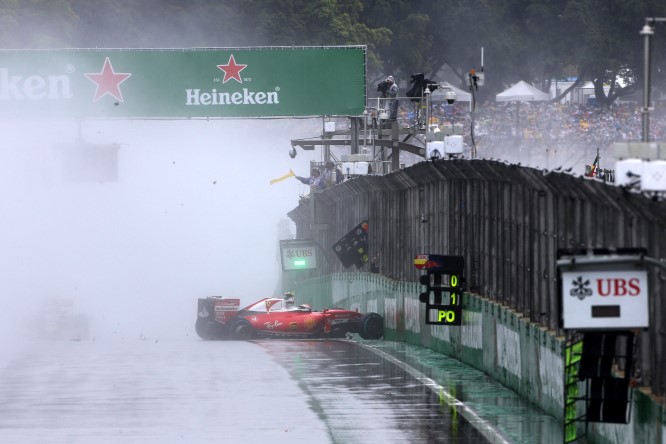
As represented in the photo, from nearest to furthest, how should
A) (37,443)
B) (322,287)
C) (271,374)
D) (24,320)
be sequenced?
(37,443)
(271,374)
(322,287)
(24,320)

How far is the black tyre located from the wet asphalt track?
5250 mm

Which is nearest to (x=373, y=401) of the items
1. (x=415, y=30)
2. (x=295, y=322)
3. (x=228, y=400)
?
(x=228, y=400)

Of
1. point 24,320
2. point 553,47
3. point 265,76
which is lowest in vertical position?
point 24,320

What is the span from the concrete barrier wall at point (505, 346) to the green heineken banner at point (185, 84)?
26.4 feet

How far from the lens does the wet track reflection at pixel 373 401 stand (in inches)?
677

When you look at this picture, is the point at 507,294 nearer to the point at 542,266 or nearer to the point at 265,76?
the point at 542,266

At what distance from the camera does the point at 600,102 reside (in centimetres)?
9625

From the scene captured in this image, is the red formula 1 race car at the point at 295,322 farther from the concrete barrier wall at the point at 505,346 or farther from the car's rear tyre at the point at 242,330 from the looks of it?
the concrete barrier wall at the point at 505,346

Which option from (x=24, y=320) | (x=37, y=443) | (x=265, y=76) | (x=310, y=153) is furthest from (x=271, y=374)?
(x=310, y=153)

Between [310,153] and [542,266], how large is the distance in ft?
242

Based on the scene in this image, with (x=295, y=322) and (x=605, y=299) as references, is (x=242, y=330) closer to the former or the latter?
(x=295, y=322)

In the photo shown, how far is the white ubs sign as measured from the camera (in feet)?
40.4

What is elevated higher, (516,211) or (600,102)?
(600,102)

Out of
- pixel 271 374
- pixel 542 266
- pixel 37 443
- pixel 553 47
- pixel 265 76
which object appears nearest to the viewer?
pixel 37 443
